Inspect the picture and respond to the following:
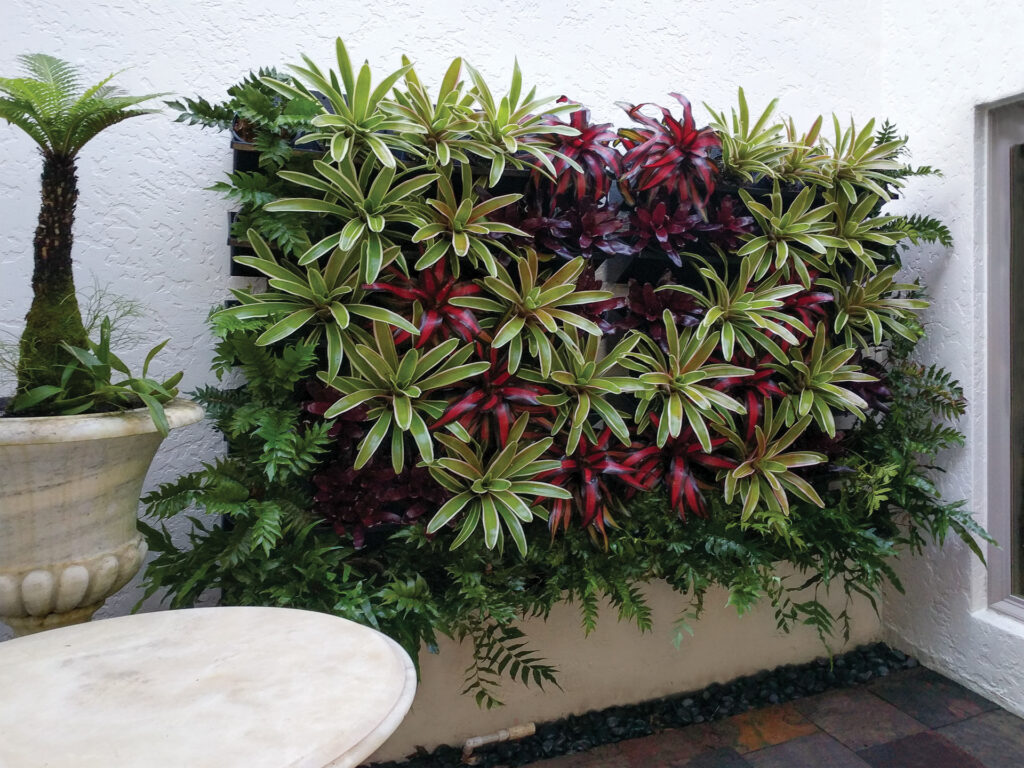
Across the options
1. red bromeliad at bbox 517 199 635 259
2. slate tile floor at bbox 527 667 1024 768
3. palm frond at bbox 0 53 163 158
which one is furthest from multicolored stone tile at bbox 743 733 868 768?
palm frond at bbox 0 53 163 158

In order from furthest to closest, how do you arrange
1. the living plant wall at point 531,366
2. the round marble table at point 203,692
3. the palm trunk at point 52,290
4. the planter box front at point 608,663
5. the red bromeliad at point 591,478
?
the planter box front at point 608,663 → the red bromeliad at point 591,478 → the living plant wall at point 531,366 → the palm trunk at point 52,290 → the round marble table at point 203,692

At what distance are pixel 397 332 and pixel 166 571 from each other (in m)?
0.82

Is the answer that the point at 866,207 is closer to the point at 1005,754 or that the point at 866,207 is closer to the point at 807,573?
the point at 807,573

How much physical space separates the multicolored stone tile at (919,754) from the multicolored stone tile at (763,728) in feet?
0.63

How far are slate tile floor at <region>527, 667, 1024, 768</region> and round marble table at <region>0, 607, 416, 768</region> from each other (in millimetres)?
1244

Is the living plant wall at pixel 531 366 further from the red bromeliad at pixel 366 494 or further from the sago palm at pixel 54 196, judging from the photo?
the sago palm at pixel 54 196

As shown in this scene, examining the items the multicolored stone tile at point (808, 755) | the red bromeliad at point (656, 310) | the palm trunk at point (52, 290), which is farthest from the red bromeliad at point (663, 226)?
the multicolored stone tile at point (808, 755)

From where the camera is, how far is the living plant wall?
62.7 inches

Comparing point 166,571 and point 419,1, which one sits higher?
point 419,1

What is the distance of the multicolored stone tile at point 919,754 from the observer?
1.91 meters

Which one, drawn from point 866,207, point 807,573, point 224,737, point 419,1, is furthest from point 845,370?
point 224,737

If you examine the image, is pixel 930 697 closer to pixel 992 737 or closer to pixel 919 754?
pixel 992 737

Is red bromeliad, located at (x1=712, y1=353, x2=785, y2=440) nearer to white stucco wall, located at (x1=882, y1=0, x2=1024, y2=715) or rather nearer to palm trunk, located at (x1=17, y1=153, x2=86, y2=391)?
white stucco wall, located at (x1=882, y1=0, x2=1024, y2=715)

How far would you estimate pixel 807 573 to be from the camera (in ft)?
8.06
